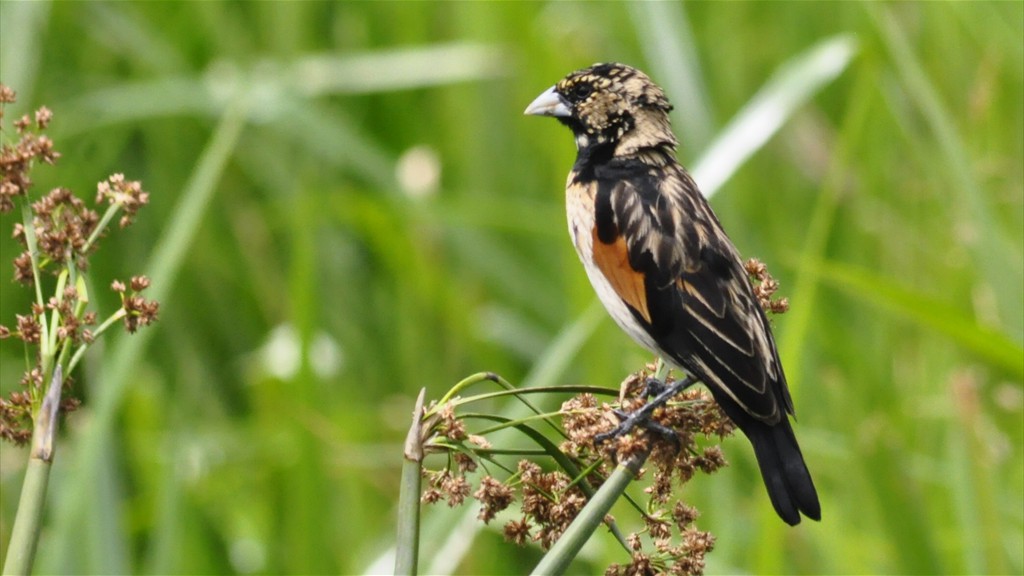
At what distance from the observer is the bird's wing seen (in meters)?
2.44

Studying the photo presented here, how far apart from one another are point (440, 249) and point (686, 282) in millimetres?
3416

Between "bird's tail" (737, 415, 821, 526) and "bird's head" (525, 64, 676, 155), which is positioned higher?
"bird's head" (525, 64, 676, 155)

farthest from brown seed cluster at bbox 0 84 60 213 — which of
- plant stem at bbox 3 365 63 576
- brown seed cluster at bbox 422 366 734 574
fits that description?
brown seed cluster at bbox 422 366 734 574

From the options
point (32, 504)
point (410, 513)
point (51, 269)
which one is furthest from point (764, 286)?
point (32, 504)

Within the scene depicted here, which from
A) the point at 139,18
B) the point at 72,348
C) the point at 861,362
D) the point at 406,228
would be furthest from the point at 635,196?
the point at 139,18

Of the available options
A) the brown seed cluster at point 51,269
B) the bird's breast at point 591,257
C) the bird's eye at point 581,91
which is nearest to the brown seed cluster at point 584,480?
the brown seed cluster at point 51,269

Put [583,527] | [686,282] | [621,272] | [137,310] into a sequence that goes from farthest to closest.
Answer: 1. [621,272]
2. [686,282]
3. [137,310]
4. [583,527]

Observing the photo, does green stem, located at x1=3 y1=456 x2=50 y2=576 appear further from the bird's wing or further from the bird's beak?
the bird's beak

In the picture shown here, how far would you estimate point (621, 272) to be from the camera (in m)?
2.82

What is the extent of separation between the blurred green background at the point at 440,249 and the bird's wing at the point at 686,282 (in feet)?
2.77

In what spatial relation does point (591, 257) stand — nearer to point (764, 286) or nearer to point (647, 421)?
point (764, 286)

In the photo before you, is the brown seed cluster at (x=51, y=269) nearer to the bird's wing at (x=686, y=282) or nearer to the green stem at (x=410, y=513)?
the green stem at (x=410, y=513)

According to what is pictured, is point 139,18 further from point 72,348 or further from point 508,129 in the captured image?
point 72,348

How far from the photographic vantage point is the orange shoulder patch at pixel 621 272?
273 centimetres
